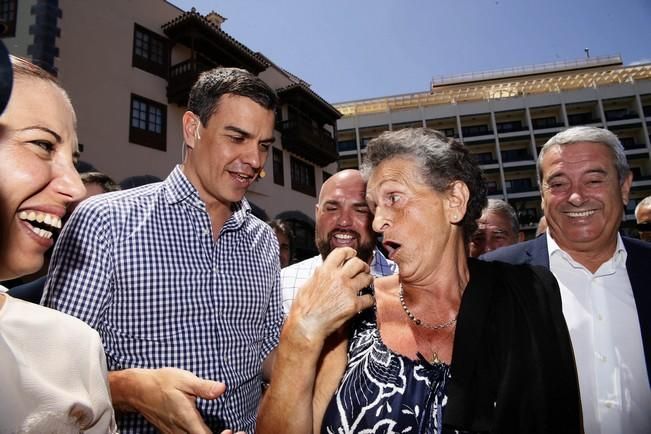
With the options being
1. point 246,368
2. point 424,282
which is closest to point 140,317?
point 246,368

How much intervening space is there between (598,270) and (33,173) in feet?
11.2

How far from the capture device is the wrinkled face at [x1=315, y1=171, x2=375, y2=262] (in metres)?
4.25

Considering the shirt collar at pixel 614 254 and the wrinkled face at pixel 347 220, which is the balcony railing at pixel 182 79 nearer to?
the wrinkled face at pixel 347 220

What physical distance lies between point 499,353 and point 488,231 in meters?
3.98

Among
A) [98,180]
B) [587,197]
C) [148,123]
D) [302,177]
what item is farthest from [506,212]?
[302,177]

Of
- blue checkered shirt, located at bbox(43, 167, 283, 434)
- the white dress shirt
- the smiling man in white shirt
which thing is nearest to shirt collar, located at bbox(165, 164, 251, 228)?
Result: blue checkered shirt, located at bbox(43, 167, 283, 434)

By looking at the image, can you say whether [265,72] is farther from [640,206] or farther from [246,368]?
[246,368]

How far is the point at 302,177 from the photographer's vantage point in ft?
75.4

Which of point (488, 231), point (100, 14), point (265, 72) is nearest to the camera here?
point (488, 231)

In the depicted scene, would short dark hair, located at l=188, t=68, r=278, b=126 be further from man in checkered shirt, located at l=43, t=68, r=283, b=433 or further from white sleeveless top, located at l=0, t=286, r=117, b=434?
white sleeveless top, located at l=0, t=286, r=117, b=434

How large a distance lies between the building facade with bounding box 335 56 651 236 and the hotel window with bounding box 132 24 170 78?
30.6 meters

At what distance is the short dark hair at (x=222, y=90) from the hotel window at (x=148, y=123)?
497 inches

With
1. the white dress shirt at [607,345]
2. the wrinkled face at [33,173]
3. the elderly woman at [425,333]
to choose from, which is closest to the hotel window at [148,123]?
the elderly woman at [425,333]

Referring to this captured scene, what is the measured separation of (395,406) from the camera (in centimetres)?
185
